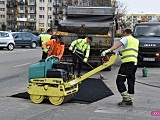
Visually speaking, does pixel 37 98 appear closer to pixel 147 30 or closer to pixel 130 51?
pixel 130 51

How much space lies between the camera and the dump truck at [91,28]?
49.4ft

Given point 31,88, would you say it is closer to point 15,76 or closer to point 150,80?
point 15,76

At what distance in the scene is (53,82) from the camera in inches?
330

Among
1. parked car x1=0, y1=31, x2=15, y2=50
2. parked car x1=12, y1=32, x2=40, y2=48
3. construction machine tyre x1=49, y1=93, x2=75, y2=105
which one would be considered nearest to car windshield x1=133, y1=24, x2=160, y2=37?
construction machine tyre x1=49, y1=93, x2=75, y2=105

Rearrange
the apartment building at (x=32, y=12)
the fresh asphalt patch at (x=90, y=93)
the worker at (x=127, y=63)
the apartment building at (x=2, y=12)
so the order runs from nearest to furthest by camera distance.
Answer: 1. the worker at (x=127, y=63)
2. the fresh asphalt patch at (x=90, y=93)
3. the apartment building at (x=32, y=12)
4. the apartment building at (x=2, y=12)

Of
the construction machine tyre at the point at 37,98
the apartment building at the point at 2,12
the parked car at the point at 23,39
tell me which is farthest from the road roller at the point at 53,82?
the apartment building at the point at 2,12

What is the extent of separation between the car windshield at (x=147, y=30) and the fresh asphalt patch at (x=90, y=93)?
785cm

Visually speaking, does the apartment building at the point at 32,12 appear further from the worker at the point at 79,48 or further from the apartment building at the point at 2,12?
the worker at the point at 79,48

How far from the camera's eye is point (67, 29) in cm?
1587

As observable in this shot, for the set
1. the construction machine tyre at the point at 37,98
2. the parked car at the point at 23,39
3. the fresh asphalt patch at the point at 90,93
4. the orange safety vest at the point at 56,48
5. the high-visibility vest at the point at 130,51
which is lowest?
the parked car at the point at 23,39

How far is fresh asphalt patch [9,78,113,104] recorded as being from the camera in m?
9.16

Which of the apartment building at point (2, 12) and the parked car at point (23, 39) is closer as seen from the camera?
the parked car at point (23, 39)

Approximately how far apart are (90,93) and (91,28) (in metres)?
6.05

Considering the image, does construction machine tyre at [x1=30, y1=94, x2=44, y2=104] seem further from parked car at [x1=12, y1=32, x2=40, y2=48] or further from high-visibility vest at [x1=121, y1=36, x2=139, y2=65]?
parked car at [x1=12, y1=32, x2=40, y2=48]
